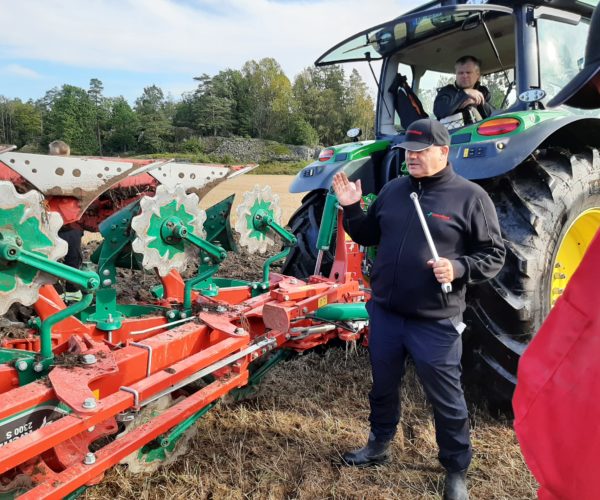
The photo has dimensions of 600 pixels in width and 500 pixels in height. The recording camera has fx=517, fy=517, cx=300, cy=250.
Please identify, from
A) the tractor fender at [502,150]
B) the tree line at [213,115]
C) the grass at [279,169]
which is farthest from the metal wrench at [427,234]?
the tree line at [213,115]

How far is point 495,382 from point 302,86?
7082 cm

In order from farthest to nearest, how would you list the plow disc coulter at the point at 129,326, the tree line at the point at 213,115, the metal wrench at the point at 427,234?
the tree line at the point at 213,115
the metal wrench at the point at 427,234
the plow disc coulter at the point at 129,326

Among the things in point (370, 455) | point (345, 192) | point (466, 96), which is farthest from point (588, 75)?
point (466, 96)

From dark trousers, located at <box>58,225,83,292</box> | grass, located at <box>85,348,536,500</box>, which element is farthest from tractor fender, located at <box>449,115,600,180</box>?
dark trousers, located at <box>58,225,83,292</box>

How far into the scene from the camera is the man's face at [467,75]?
354 centimetres

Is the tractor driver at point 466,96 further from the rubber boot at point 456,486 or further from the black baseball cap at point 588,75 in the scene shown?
the black baseball cap at point 588,75

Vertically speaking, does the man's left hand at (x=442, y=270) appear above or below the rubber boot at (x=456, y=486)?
above

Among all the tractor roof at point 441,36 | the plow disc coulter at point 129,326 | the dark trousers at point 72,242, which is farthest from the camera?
the dark trousers at point 72,242

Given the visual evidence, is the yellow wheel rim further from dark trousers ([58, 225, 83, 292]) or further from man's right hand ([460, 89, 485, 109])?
dark trousers ([58, 225, 83, 292])

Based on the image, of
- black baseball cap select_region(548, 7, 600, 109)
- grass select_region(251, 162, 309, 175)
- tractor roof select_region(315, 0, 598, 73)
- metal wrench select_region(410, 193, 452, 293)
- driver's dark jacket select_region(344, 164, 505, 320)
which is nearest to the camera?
black baseball cap select_region(548, 7, 600, 109)

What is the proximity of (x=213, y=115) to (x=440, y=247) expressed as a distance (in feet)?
208

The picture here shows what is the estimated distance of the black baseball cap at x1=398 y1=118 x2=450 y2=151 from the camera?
2275 mm

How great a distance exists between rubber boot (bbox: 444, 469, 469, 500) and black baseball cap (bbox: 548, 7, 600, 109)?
1819mm

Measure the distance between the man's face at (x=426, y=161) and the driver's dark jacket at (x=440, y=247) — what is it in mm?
34
